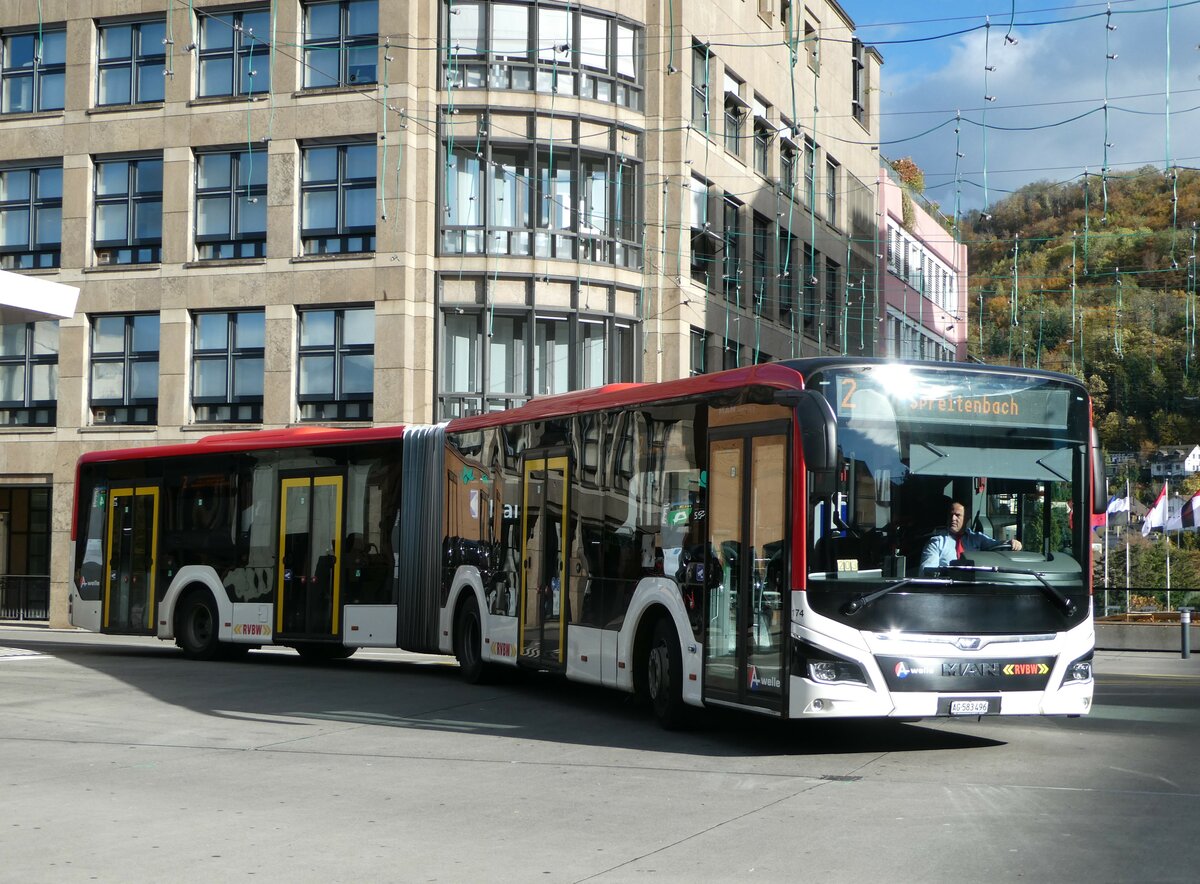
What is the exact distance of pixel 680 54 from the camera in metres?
34.0

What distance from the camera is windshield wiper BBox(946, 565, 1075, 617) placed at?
39.2 ft

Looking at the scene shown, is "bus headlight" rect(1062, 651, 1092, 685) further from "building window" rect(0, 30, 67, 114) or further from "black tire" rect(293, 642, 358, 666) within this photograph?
"building window" rect(0, 30, 67, 114)

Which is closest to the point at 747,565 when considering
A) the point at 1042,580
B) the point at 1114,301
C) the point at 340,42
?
the point at 1042,580

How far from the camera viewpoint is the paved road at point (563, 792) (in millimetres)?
7902

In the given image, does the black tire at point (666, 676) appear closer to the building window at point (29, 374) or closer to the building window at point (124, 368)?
the building window at point (124, 368)

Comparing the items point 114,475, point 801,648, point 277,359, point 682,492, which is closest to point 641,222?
point 277,359

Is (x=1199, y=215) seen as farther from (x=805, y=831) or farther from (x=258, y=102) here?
(x=805, y=831)

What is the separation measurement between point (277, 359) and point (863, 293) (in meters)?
20.2

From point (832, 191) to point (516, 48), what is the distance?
603 inches

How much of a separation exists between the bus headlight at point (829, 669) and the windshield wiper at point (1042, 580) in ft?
3.71

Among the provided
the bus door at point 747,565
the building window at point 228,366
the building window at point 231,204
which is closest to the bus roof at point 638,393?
the bus door at point 747,565

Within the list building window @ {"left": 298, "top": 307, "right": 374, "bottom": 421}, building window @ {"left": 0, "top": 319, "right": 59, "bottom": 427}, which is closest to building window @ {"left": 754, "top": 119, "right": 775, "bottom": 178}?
building window @ {"left": 298, "top": 307, "right": 374, "bottom": 421}

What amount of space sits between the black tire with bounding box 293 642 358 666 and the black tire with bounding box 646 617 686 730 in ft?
32.8

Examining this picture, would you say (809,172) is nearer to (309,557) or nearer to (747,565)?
(309,557)
